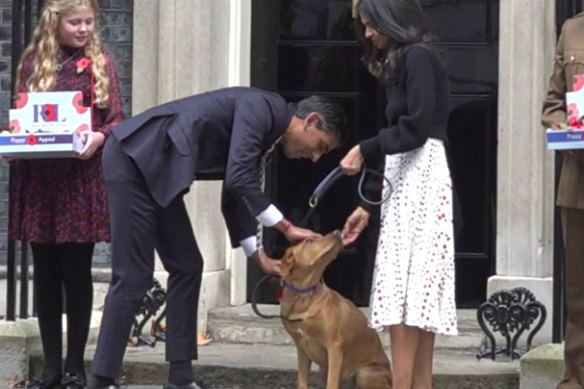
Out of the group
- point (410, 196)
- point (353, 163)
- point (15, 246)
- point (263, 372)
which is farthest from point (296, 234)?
point (15, 246)

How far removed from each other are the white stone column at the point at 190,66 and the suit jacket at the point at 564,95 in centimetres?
241

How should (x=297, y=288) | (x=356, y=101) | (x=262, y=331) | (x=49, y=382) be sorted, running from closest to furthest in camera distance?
(x=297, y=288), (x=49, y=382), (x=262, y=331), (x=356, y=101)

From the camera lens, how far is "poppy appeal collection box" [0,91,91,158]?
718cm

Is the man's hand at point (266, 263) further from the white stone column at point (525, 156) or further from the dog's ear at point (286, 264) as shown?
the white stone column at point (525, 156)

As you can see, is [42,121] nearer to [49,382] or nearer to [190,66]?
[49,382]

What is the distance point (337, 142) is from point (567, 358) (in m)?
1.38

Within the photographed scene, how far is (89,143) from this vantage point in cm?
720

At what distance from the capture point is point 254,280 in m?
9.39

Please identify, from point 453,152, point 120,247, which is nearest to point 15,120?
point 120,247

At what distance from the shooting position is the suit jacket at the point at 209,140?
6.67m

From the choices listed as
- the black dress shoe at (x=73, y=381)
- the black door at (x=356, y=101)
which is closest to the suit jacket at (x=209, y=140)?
the black dress shoe at (x=73, y=381)

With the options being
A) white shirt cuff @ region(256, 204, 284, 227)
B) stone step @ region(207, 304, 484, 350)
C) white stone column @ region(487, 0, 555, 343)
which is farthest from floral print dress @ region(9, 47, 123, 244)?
white stone column @ region(487, 0, 555, 343)

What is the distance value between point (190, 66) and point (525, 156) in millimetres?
1859

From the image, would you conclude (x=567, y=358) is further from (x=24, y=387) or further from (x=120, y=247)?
(x=24, y=387)
